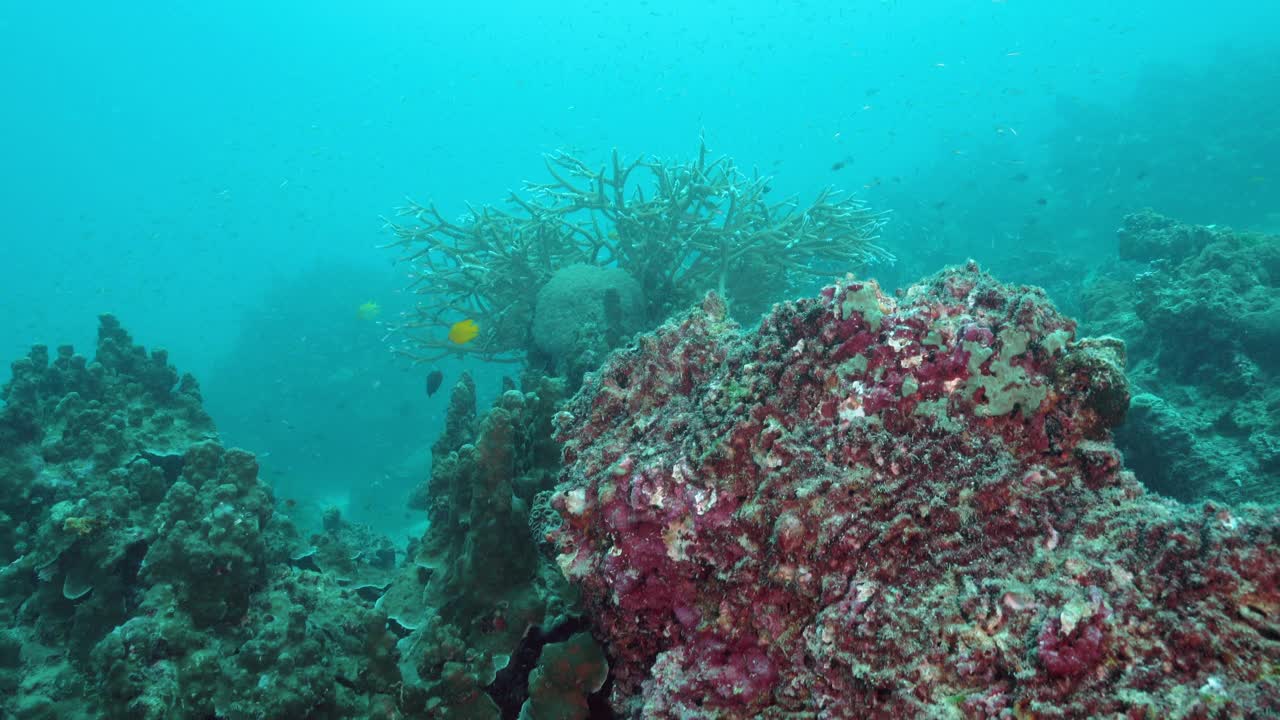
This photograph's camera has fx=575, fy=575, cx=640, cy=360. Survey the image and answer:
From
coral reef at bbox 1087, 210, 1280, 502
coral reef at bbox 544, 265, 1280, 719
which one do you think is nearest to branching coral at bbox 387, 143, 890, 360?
coral reef at bbox 1087, 210, 1280, 502

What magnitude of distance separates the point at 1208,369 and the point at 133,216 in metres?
95.7

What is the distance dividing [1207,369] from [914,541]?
277 inches

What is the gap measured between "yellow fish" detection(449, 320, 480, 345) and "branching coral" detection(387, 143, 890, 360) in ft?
0.92

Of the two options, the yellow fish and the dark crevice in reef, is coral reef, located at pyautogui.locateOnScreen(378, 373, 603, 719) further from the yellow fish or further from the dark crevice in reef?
the yellow fish

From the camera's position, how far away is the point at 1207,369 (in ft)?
20.8

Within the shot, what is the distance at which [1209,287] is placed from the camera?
→ 22.4ft

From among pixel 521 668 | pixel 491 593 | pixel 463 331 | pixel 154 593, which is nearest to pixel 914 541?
pixel 521 668

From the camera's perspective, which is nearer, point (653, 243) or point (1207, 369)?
point (1207, 369)

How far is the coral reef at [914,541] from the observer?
1.39 m

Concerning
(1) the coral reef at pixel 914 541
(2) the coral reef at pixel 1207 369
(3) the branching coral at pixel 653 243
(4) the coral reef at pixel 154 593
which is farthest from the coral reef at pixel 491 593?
(2) the coral reef at pixel 1207 369

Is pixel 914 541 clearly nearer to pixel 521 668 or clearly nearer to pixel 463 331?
pixel 521 668

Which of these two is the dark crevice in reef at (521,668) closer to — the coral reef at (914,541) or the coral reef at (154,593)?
the coral reef at (154,593)

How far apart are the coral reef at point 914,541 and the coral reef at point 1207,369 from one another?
14.4 feet

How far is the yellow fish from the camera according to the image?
862 centimetres
